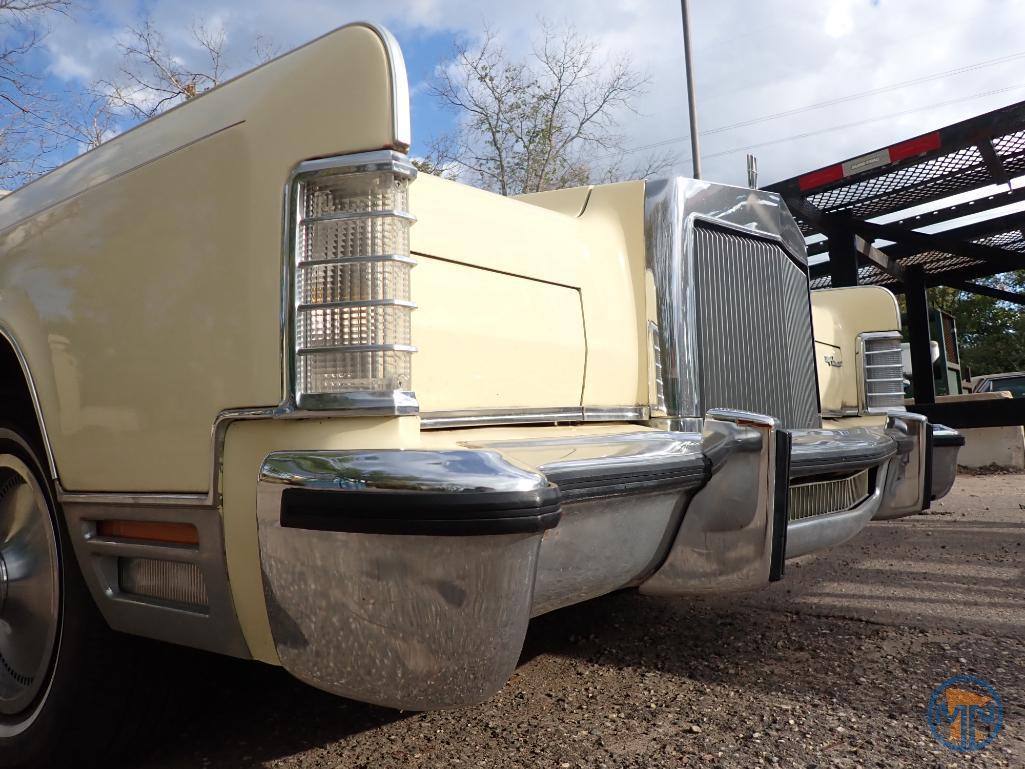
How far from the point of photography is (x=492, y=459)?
1.53 meters

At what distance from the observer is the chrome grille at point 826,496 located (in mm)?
2539

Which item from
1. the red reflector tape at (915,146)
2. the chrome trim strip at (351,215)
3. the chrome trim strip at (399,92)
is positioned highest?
the red reflector tape at (915,146)

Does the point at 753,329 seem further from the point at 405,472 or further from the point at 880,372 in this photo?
the point at 405,472

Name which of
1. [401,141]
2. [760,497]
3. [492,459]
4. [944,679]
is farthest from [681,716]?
[401,141]

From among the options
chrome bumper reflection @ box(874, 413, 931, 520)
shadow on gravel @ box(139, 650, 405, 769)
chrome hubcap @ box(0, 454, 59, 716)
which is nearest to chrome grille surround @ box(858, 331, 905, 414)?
chrome bumper reflection @ box(874, 413, 931, 520)

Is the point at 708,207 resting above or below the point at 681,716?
above

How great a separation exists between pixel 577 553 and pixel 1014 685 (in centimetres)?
165

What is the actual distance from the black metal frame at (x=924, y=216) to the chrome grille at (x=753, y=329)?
366cm

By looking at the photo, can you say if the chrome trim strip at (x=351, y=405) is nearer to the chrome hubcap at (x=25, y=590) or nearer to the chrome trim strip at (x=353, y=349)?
the chrome trim strip at (x=353, y=349)

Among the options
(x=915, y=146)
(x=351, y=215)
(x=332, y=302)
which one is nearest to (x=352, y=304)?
(x=332, y=302)

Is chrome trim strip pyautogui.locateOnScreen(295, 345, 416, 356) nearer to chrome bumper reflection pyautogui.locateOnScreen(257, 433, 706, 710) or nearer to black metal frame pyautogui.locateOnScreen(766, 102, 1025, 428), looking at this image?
chrome bumper reflection pyautogui.locateOnScreen(257, 433, 706, 710)

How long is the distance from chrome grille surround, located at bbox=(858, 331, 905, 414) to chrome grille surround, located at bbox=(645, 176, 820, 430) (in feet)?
3.48

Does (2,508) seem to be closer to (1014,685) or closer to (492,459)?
(492,459)

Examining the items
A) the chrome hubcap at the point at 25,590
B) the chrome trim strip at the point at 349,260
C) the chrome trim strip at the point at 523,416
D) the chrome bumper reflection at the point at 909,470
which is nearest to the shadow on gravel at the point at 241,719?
the chrome hubcap at the point at 25,590
